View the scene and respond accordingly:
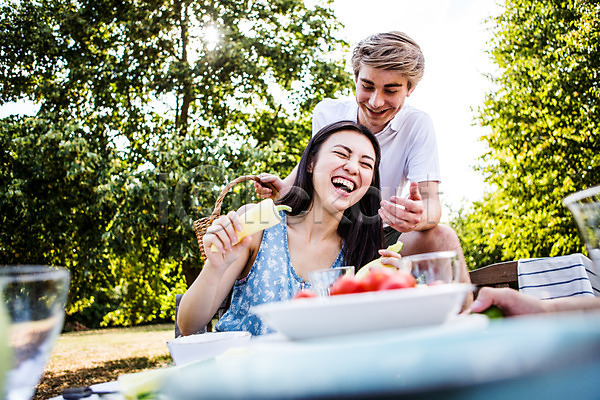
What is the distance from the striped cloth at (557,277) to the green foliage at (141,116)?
576 cm

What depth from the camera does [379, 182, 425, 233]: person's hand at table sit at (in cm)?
222

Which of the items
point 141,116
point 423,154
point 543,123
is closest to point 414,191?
point 423,154

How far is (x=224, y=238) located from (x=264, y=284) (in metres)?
0.85

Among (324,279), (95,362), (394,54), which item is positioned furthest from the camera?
(95,362)

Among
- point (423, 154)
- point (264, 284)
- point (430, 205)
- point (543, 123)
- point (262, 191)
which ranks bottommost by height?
point (264, 284)

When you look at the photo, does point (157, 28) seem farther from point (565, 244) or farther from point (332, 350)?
point (332, 350)

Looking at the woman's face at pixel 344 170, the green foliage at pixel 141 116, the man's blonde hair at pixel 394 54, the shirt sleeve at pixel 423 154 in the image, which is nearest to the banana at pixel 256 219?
the woman's face at pixel 344 170

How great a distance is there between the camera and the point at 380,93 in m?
3.29

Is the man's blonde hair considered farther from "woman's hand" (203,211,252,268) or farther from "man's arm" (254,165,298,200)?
"woman's hand" (203,211,252,268)

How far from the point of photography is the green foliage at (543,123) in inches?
417

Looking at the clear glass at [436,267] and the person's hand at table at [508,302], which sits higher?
the clear glass at [436,267]

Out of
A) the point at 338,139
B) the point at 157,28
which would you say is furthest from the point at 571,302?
the point at 157,28

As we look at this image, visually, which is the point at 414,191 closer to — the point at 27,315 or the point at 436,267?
the point at 436,267

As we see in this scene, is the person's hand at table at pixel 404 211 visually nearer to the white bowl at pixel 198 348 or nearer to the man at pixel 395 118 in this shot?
the man at pixel 395 118
